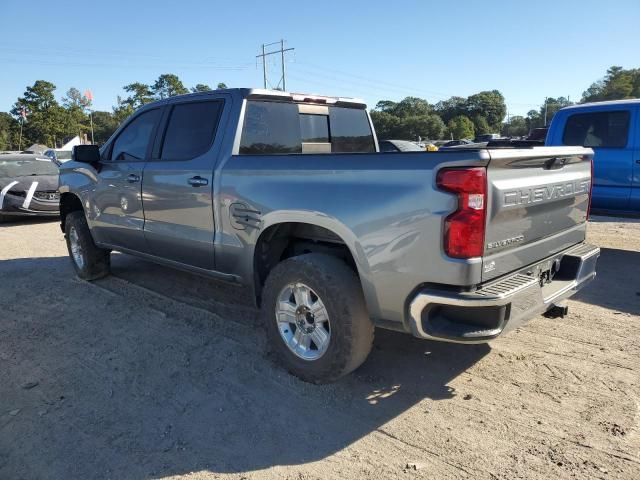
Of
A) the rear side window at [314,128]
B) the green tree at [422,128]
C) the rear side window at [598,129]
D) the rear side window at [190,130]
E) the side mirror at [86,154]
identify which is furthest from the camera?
the green tree at [422,128]

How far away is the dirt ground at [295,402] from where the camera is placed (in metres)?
2.58

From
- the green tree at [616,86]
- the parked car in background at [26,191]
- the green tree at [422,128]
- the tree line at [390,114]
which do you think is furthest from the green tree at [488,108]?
the parked car in background at [26,191]

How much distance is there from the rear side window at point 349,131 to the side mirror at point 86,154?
252 centimetres

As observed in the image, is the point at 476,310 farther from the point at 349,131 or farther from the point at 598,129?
the point at 598,129

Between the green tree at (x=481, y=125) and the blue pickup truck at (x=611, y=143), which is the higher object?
the green tree at (x=481, y=125)

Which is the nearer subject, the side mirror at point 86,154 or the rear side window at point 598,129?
the side mirror at point 86,154

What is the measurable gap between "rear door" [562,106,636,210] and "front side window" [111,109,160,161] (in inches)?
229

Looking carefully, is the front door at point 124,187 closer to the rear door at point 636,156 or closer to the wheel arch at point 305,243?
the wheel arch at point 305,243

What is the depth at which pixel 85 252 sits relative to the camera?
18.9ft

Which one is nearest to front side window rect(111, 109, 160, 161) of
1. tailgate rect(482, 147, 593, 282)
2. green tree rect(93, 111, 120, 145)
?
tailgate rect(482, 147, 593, 282)

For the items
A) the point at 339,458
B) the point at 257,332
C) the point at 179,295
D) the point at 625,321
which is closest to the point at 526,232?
the point at 339,458

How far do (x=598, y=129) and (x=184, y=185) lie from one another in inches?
236

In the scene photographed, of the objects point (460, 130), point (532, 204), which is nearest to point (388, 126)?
point (460, 130)

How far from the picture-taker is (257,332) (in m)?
4.23
